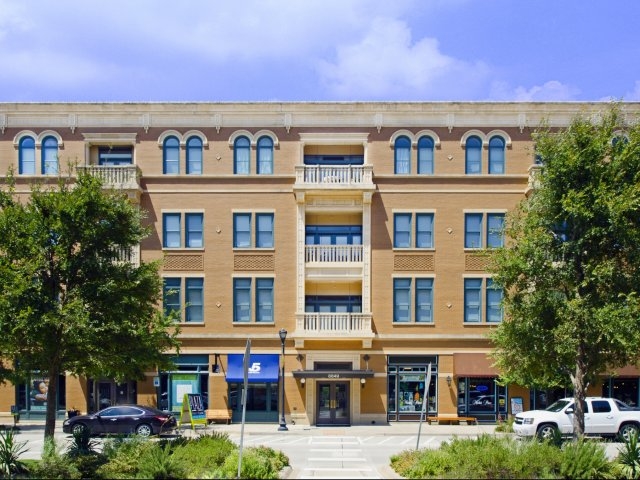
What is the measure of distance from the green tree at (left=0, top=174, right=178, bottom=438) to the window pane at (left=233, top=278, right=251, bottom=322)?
13.1 m

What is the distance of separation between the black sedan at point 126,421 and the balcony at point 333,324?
752cm

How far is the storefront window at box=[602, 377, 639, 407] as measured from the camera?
3216 cm

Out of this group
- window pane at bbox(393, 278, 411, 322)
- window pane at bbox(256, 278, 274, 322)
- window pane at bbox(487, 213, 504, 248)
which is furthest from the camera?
window pane at bbox(256, 278, 274, 322)

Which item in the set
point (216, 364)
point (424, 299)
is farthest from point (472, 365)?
point (216, 364)

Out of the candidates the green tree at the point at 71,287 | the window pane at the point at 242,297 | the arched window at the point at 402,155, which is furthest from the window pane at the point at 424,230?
the green tree at the point at 71,287

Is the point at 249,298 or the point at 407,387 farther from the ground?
the point at 249,298

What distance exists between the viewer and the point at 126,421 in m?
27.5

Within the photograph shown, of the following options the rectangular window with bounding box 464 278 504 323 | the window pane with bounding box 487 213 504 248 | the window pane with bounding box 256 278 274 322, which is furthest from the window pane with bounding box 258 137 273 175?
the rectangular window with bounding box 464 278 504 323

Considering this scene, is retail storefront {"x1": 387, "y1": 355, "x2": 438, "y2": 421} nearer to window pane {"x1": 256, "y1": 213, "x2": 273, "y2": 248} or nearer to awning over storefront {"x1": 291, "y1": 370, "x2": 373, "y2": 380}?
awning over storefront {"x1": 291, "y1": 370, "x2": 373, "y2": 380}

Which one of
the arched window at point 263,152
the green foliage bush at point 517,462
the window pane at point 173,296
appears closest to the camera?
the green foliage bush at point 517,462

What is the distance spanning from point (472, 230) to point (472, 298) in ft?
10.7

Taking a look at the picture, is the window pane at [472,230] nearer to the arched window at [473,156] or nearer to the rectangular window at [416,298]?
the arched window at [473,156]

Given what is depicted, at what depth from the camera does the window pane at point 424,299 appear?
32.9 m

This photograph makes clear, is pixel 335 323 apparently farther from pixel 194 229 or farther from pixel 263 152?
pixel 263 152
